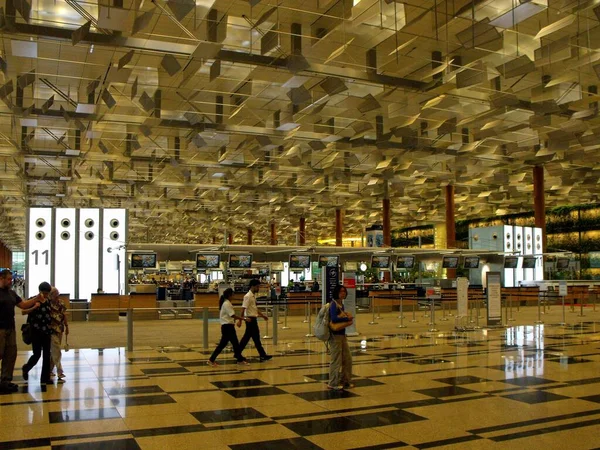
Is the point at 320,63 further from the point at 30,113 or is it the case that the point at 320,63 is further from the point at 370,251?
the point at 370,251

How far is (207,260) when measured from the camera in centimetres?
2334

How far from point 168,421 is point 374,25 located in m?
10.2

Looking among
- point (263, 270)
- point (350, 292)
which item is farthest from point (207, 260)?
point (263, 270)

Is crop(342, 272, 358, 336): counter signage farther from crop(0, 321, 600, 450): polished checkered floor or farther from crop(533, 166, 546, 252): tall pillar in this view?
crop(533, 166, 546, 252): tall pillar

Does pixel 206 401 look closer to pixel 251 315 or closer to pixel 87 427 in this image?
pixel 87 427

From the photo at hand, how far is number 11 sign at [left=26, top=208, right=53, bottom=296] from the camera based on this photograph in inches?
924

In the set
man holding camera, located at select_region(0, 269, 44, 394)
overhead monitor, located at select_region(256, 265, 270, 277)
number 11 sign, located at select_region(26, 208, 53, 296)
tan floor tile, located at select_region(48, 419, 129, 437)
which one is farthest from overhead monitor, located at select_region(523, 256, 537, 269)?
tan floor tile, located at select_region(48, 419, 129, 437)

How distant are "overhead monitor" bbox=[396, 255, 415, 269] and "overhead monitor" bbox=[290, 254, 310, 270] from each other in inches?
179

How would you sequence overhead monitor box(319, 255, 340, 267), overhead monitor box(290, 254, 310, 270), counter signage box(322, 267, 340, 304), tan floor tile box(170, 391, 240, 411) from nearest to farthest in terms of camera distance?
tan floor tile box(170, 391, 240, 411)
counter signage box(322, 267, 340, 304)
overhead monitor box(290, 254, 310, 270)
overhead monitor box(319, 255, 340, 267)

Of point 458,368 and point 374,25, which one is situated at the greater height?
point 374,25

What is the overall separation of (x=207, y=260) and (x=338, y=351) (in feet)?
52.1

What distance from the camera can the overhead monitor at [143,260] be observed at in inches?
859

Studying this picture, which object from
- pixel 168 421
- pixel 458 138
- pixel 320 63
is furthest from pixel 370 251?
pixel 168 421

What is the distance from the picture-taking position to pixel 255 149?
962 inches
